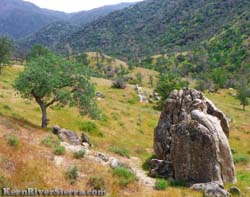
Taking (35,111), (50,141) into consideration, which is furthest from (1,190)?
(35,111)

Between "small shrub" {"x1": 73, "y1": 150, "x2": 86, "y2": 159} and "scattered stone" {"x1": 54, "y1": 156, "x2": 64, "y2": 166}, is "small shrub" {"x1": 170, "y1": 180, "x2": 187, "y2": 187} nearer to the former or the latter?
"small shrub" {"x1": 73, "y1": 150, "x2": 86, "y2": 159}

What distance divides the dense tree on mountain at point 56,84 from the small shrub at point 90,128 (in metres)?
6.54

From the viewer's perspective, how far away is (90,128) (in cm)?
4375

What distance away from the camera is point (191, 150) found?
25.2m

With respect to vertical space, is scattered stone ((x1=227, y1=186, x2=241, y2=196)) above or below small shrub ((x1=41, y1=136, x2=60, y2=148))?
below

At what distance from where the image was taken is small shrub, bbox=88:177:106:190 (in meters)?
19.4

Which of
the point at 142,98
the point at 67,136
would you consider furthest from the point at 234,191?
the point at 142,98

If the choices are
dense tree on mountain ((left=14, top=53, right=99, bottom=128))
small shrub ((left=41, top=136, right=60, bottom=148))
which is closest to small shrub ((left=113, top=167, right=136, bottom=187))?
small shrub ((left=41, top=136, right=60, bottom=148))

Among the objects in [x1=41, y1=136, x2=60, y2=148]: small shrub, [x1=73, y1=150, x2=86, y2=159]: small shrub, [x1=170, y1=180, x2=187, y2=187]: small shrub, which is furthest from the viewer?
[x1=41, y1=136, x2=60, y2=148]: small shrub

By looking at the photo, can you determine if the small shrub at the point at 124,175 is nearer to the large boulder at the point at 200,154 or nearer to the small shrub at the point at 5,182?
the large boulder at the point at 200,154

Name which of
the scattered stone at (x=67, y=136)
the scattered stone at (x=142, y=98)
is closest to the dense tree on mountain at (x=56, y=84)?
the scattered stone at (x=67, y=136)

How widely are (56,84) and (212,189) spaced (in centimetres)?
1909

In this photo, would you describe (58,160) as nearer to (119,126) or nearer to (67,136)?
(67,136)

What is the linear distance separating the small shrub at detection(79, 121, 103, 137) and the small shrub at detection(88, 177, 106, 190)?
23.2m
